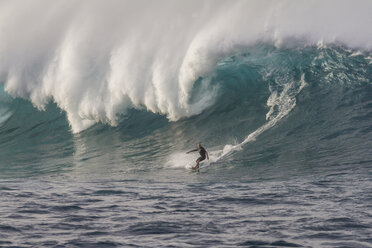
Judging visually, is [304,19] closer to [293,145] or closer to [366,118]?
[366,118]

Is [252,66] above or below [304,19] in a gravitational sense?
below

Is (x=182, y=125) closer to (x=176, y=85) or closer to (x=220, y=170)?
(x=176, y=85)

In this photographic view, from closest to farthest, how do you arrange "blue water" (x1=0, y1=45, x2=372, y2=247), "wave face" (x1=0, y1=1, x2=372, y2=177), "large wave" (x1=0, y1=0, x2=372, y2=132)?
"blue water" (x1=0, y1=45, x2=372, y2=247)
"wave face" (x1=0, y1=1, x2=372, y2=177)
"large wave" (x1=0, y1=0, x2=372, y2=132)

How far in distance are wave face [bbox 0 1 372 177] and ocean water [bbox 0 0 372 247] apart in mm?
72

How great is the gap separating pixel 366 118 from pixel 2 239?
12.0 metres

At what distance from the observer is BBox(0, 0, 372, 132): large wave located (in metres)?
20.1

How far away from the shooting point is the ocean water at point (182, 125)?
7.81 meters

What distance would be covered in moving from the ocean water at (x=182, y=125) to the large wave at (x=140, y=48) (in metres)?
0.06

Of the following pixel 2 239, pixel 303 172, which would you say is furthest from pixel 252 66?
pixel 2 239

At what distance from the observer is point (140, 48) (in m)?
21.6

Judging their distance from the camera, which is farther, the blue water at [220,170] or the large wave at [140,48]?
the large wave at [140,48]

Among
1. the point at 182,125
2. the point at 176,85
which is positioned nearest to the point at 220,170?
the point at 182,125

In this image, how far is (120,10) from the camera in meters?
24.5

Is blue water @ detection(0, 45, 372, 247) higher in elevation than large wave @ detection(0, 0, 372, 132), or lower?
lower
